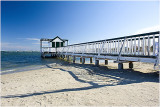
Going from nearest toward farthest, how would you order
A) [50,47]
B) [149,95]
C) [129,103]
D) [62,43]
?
[129,103] < [149,95] < [50,47] < [62,43]

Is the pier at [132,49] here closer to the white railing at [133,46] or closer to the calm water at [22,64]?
the white railing at [133,46]

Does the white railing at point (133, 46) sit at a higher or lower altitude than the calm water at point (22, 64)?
higher

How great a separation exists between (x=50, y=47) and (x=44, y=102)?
80.6 feet

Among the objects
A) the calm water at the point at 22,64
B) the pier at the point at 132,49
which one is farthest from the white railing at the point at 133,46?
the calm water at the point at 22,64

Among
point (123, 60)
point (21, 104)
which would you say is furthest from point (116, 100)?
point (123, 60)

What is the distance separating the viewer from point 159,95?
278cm

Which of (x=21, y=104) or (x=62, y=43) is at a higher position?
(x=62, y=43)

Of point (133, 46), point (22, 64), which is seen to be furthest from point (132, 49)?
point (22, 64)

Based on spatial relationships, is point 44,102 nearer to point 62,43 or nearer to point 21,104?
point 21,104

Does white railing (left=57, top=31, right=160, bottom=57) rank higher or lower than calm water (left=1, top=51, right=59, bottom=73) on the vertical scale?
higher

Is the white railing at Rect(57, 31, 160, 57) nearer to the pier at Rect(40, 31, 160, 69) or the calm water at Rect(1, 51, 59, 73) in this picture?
the pier at Rect(40, 31, 160, 69)

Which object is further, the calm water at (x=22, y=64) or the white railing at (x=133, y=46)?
the calm water at (x=22, y=64)

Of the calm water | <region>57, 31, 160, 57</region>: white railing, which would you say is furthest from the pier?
the calm water

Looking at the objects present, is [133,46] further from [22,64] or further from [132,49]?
[22,64]
